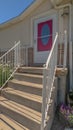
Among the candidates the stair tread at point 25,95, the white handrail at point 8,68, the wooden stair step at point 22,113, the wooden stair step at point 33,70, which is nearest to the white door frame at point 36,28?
the white handrail at point 8,68

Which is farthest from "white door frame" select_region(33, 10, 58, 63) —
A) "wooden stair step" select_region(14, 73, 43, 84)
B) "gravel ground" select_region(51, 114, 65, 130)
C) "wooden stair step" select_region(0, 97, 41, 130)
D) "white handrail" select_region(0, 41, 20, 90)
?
"gravel ground" select_region(51, 114, 65, 130)

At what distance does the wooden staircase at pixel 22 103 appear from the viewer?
14.5 feet

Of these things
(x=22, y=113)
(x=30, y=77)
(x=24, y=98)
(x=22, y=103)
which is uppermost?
(x=30, y=77)

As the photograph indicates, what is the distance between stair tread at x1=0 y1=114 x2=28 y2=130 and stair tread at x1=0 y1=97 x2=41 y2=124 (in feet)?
0.84

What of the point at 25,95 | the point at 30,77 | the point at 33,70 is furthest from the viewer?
the point at 33,70

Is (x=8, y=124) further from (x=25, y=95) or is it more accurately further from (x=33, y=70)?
(x=33, y=70)

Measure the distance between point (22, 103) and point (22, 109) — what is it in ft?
1.19

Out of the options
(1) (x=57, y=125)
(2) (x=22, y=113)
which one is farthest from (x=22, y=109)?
(1) (x=57, y=125)

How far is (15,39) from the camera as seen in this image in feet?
31.8

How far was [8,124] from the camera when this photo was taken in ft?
15.1

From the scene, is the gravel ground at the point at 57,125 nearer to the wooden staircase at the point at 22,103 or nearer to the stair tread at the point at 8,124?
the wooden staircase at the point at 22,103

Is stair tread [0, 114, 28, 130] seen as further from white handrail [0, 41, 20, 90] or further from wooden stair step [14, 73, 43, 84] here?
white handrail [0, 41, 20, 90]

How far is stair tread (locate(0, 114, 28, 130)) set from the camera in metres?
4.41

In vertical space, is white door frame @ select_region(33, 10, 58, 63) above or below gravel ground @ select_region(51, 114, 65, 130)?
above
